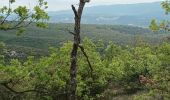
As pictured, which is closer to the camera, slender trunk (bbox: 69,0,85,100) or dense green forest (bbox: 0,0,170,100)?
slender trunk (bbox: 69,0,85,100)

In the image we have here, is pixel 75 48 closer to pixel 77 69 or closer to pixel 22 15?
pixel 22 15

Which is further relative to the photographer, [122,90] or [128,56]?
[128,56]

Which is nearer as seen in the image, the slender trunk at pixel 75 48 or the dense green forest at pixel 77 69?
the slender trunk at pixel 75 48

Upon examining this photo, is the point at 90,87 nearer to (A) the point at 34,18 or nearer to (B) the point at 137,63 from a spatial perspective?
(B) the point at 137,63

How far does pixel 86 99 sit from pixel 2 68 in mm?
30394

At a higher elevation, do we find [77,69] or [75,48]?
[75,48]

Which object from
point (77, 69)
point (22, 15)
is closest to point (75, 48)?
point (22, 15)

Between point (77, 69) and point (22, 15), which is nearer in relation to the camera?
point (22, 15)

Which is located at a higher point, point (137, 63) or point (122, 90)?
point (137, 63)

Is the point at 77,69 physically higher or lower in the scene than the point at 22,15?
lower

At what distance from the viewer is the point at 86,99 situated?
43344 mm

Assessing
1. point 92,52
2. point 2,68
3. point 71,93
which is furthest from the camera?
point 92,52

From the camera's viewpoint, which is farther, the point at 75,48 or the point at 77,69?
the point at 77,69

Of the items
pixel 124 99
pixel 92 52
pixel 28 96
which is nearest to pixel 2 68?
pixel 28 96
